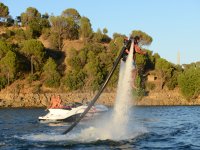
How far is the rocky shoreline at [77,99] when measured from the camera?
93.2 m

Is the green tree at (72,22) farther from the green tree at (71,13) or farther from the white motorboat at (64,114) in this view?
the white motorboat at (64,114)

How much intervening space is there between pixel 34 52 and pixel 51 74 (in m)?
7.95

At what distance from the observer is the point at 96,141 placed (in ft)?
78.5

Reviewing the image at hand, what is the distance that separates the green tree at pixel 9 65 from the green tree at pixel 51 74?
7687 millimetres

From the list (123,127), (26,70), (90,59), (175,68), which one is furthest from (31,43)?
(123,127)

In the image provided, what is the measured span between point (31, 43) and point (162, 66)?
33.5 metres

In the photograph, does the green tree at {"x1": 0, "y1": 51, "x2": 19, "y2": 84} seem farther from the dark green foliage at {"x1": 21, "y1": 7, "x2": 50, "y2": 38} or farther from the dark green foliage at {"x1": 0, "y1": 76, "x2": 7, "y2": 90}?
the dark green foliage at {"x1": 21, "y1": 7, "x2": 50, "y2": 38}

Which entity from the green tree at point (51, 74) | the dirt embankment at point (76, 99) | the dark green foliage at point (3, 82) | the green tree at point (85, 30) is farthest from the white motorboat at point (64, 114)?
the green tree at point (85, 30)

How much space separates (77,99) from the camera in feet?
314

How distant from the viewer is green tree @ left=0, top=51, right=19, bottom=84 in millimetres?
97544

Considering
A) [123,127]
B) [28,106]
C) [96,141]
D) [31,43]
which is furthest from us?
[31,43]

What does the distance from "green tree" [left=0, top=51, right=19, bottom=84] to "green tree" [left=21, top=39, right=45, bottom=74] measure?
7339mm

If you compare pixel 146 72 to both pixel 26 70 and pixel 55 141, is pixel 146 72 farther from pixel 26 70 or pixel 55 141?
pixel 55 141

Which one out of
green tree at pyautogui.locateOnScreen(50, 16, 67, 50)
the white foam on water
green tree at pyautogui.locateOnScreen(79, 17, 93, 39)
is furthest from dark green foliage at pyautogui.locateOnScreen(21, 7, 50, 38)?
the white foam on water
